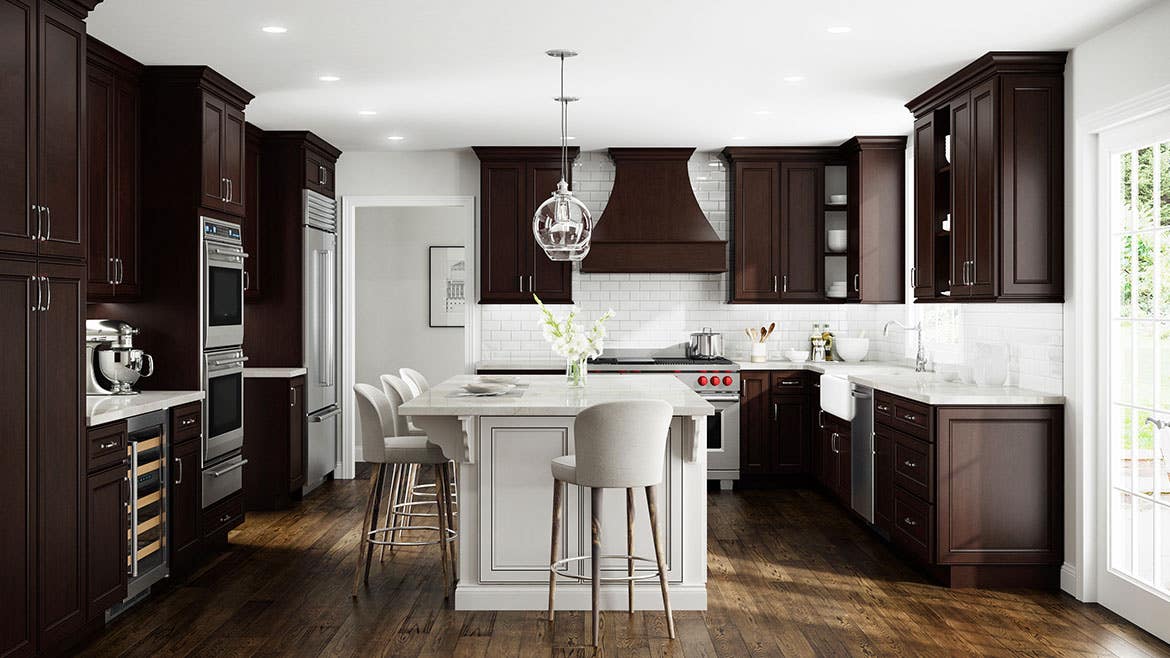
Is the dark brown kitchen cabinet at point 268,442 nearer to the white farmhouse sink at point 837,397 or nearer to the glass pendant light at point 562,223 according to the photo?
the glass pendant light at point 562,223

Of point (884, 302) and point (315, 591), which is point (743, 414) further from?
point (315, 591)

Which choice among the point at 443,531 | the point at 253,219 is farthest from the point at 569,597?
the point at 253,219

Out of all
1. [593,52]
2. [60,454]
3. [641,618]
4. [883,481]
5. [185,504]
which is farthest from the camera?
[883,481]

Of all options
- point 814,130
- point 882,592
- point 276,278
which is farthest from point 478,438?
point 814,130

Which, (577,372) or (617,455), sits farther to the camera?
(577,372)

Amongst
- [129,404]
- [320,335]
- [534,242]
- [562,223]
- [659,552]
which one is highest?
[534,242]

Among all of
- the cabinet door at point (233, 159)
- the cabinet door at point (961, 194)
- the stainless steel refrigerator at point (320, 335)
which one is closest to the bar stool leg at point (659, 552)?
the cabinet door at point (961, 194)

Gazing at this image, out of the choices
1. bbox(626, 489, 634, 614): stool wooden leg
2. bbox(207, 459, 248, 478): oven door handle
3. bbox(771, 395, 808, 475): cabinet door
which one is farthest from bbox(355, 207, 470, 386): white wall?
bbox(626, 489, 634, 614): stool wooden leg

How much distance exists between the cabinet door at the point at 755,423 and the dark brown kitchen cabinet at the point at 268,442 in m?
3.32

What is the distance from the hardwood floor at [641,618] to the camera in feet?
12.9

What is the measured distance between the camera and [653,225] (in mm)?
7738

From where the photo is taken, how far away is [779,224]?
7.76 meters

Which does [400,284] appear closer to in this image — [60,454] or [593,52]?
[593,52]

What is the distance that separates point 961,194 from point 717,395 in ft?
8.70
